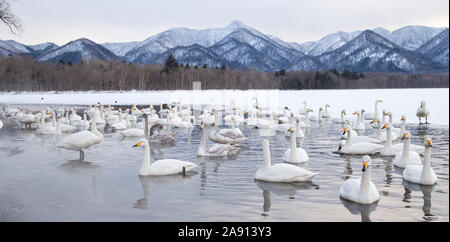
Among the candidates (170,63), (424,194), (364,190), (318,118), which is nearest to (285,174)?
(364,190)

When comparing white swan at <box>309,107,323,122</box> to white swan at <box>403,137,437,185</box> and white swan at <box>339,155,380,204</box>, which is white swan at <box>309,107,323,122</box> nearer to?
white swan at <box>403,137,437,185</box>

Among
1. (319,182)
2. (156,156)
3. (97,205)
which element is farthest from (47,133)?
(319,182)

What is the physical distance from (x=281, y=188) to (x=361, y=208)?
198 cm

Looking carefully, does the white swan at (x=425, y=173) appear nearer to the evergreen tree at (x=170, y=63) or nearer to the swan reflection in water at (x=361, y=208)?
the swan reflection in water at (x=361, y=208)

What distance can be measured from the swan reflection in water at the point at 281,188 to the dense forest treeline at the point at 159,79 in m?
42.9

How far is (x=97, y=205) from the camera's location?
7977 mm

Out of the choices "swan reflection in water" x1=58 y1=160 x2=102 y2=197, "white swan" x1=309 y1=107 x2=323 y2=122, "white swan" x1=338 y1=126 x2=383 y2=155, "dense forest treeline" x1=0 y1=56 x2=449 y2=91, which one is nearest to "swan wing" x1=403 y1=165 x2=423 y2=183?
"white swan" x1=338 y1=126 x2=383 y2=155

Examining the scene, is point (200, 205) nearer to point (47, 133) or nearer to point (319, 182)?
point (319, 182)

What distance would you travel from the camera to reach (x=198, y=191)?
9078 mm

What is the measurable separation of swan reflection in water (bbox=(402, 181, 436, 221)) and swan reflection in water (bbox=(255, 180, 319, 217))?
1.90 m
